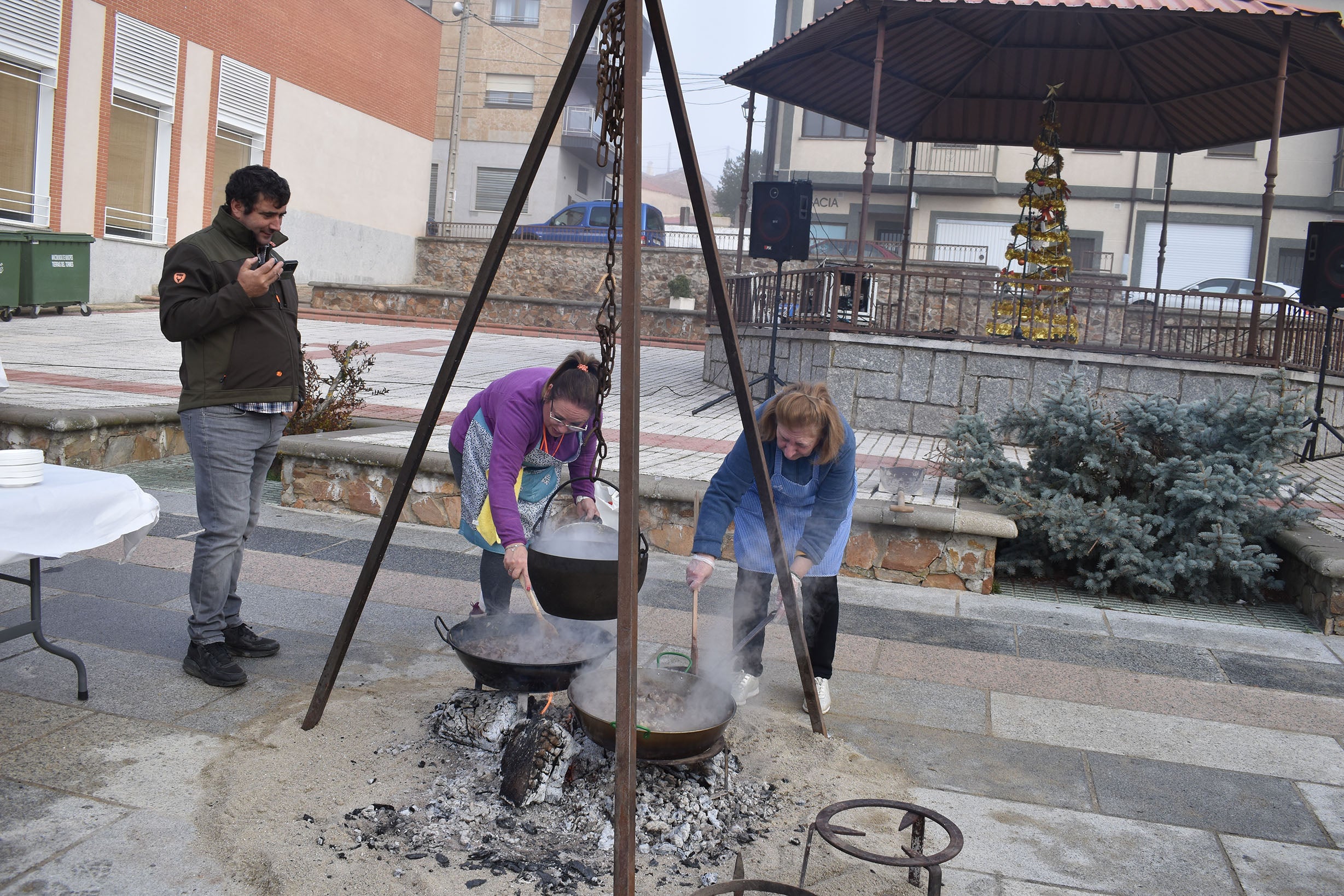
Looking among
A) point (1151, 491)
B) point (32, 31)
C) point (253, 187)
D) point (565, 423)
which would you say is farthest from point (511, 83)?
point (565, 423)

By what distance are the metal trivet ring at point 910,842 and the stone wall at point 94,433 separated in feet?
17.9

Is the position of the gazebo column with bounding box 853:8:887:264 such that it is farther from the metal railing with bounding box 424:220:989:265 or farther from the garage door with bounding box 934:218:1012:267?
the garage door with bounding box 934:218:1012:267

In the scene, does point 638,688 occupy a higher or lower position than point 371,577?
A: lower

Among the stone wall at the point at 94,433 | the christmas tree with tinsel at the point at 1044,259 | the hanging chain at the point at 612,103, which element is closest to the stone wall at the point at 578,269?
the christmas tree with tinsel at the point at 1044,259

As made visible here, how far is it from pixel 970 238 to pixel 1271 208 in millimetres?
17652

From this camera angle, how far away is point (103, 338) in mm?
12492

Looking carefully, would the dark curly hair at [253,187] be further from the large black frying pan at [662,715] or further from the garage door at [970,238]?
the garage door at [970,238]

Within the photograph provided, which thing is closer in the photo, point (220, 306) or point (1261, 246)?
point (220, 306)

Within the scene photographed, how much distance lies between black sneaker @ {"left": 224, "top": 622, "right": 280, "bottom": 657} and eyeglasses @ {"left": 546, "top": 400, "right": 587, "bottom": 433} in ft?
5.32

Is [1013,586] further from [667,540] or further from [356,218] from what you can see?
[356,218]

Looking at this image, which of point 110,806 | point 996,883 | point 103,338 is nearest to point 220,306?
point 110,806

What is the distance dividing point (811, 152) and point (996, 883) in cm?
2547

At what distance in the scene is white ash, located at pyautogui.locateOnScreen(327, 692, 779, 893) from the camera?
2648 millimetres

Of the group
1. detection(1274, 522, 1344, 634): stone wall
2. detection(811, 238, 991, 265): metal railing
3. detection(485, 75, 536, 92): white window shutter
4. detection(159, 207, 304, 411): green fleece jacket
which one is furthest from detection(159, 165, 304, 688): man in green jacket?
detection(485, 75, 536, 92): white window shutter
